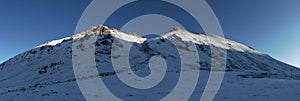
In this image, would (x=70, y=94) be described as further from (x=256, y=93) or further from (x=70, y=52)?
(x=70, y=52)

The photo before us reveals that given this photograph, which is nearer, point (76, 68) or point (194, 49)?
point (76, 68)

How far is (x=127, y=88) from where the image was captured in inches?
1068

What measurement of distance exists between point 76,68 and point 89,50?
482 inches

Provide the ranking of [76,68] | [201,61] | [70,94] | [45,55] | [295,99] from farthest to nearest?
[45,55] → [201,61] → [76,68] → [70,94] → [295,99]

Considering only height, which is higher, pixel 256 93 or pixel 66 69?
pixel 66 69

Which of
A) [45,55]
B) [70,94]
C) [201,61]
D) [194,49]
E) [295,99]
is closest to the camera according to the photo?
[295,99]

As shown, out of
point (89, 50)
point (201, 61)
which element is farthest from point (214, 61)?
point (89, 50)

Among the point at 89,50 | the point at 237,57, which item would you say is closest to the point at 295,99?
the point at 89,50

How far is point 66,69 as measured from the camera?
48500 mm

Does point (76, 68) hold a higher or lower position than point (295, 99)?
higher

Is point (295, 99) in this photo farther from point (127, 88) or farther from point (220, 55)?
point (220, 55)

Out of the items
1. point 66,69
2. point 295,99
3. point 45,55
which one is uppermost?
point 45,55

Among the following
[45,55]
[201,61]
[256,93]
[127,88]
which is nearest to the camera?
[256,93]

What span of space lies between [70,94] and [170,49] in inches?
1653
